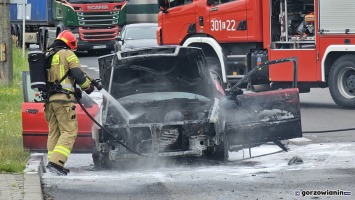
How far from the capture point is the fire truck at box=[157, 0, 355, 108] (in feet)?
57.9

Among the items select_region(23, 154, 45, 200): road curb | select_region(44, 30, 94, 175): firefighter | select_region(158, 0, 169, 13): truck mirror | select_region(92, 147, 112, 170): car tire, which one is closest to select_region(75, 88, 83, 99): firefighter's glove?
select_region(44, 30, 94, 175): firefighter

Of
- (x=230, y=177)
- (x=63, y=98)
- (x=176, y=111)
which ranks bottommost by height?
(x=230, y=177)

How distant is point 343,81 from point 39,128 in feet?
24.1

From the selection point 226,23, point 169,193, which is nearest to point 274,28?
point 226,23

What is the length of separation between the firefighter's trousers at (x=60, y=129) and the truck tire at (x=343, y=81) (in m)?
7.51

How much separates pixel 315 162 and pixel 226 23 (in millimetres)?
8127

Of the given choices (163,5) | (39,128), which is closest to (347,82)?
(163,5)

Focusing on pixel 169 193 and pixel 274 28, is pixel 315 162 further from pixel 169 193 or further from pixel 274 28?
pixel 274 28

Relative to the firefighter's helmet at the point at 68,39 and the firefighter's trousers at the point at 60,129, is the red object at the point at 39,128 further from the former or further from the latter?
the firefighter's helmet at the point at 68,39

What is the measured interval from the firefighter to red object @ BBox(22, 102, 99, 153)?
821 millimetres

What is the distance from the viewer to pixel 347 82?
1781cm

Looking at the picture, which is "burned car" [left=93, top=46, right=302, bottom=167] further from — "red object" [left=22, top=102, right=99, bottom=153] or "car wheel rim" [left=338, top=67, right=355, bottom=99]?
"car wheel rim" [left=338, top=67, right=355, bottom=99]

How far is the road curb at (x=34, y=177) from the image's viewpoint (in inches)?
364

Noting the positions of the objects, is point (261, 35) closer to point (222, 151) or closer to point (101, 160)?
point (222, 151)
